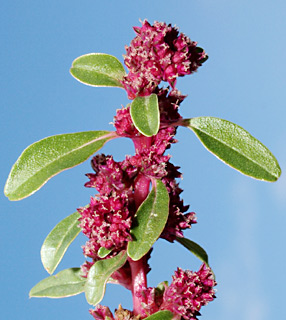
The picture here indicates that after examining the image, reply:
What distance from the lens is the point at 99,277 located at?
2.24 m

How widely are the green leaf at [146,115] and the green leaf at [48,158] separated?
260 millimetres

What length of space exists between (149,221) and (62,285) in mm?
759

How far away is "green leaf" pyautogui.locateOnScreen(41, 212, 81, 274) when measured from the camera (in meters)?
2.50

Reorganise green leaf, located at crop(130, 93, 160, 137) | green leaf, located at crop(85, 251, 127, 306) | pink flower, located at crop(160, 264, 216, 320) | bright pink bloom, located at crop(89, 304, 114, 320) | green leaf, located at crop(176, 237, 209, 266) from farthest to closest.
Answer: green leaf, located at crop(176, 237, 209, 266)
bright pink bloom, located at crop(89, 304, 114, 320)
pink flower, located at crop(160, 264, 216, 320)
green leaf, located at crop(85, 251, 127, 306)
green leaf, located at crop(130, 93, 160, 137)

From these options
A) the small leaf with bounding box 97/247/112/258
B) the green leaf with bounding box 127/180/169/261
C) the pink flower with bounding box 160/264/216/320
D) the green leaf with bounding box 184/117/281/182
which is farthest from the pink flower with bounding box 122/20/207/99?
the pink flower with bounding box 160/264/216/320

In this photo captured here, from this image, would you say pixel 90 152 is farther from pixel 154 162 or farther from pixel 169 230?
pixel 169 230

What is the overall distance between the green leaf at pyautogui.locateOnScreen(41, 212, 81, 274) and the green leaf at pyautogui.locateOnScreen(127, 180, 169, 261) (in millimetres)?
427

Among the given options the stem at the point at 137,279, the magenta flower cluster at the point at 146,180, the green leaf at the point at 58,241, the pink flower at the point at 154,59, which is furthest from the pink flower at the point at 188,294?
the pink flower at the point at 154,59

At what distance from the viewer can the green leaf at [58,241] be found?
8.20 feet

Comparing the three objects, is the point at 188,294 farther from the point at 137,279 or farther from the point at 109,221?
the point at 109,221

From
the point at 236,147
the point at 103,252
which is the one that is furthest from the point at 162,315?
the point at 236,147

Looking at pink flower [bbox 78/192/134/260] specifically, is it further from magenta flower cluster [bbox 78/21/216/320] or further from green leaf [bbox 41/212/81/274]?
green leaf [bbox 41/212/81/274]

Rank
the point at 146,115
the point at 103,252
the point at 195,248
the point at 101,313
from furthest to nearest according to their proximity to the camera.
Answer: the point at 195,248, the point at 101,313, the point at 103,252, the point at 146,115

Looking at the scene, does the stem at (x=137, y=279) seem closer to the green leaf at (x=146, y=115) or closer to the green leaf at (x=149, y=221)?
the green leaf at (x=149, y=221)
